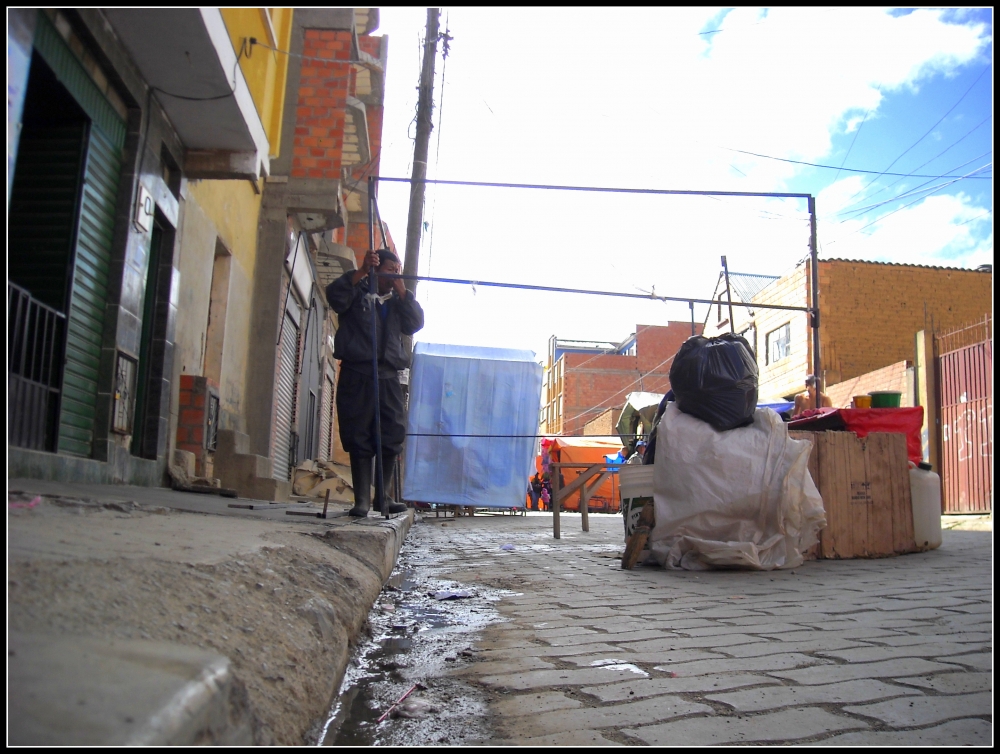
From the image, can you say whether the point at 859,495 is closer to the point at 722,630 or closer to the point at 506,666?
the point at 722,630

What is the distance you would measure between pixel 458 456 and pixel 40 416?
811 cm

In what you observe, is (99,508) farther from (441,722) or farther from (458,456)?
(458,456)

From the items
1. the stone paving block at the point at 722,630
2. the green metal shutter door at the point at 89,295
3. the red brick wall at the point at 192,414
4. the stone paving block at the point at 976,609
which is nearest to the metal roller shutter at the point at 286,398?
the red brick wall at the point at 192,414

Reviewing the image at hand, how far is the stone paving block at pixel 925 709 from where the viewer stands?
1862 mm

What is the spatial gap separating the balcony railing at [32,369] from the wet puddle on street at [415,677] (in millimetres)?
1939

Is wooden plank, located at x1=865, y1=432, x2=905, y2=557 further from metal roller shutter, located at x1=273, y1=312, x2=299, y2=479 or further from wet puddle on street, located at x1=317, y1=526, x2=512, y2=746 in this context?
metal roller shutter, located at x1=273, y1=312, x2=299, y2=479

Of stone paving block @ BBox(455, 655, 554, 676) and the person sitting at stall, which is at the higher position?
the person sitting at stall

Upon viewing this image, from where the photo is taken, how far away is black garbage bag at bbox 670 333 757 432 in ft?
16.4

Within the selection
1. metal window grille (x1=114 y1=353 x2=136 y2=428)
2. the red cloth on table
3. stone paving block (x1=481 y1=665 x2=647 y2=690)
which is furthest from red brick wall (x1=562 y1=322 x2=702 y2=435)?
stone paving block (x1=481 y1=665 x2=647 y2=690)

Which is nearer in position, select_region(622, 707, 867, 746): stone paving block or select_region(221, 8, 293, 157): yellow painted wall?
select_region(622, 707, 867, 746): stone paving block

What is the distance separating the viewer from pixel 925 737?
68.6 inches

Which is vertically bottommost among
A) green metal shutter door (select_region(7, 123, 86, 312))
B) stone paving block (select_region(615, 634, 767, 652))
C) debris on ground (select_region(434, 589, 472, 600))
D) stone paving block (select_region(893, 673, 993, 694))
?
debris on ground (select_region(434, 589, 472, 600))

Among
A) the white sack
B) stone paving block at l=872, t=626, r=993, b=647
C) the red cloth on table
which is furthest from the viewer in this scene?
the red cloth on table

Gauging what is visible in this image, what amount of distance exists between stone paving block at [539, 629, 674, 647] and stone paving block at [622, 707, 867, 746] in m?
0.91
